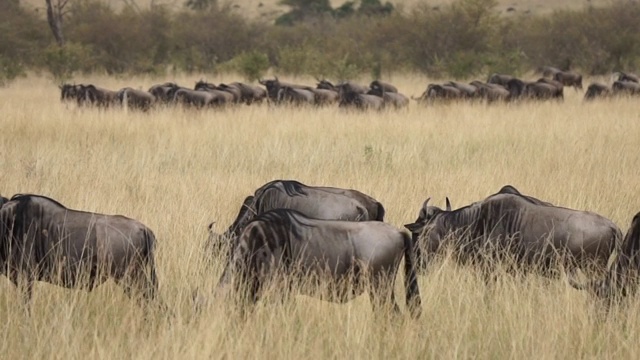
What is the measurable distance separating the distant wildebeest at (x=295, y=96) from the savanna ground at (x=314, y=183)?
170 centimetres

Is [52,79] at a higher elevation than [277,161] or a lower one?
lower

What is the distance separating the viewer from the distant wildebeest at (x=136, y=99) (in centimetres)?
1528

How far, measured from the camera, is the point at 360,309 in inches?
160

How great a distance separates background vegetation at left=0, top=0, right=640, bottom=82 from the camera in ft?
88.1

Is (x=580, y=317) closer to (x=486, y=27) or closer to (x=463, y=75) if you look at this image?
(x=463, y=75)

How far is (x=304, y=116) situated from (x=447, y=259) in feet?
29.2

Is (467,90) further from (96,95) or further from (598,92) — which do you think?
(96,95)

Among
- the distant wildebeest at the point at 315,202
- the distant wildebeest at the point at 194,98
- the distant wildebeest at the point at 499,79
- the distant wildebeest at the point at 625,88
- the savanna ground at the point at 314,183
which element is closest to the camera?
the savanna ground at the point at 314,183

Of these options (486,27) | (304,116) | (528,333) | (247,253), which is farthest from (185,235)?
(486,27)

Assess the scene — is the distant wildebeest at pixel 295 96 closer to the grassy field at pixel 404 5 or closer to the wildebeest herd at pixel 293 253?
the wildebeest herd at pixel 293 253

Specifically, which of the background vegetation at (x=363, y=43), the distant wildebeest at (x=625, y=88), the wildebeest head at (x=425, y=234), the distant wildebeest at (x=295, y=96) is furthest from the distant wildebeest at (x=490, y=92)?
the wildebeest head at (x=425, y=234)

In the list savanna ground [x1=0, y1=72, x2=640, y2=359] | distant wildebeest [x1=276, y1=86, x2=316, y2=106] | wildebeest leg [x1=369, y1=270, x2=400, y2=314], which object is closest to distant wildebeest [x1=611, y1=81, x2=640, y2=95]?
savanna ground [x1=0, y1=72, x2=640, y2=359]

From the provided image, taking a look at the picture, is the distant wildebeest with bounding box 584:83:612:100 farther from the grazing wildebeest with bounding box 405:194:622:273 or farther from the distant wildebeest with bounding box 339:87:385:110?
the grazing wildebeest with bounding box 405:194:622:273

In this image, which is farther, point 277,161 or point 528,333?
point 277,161
